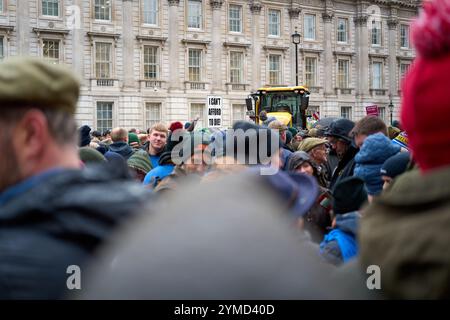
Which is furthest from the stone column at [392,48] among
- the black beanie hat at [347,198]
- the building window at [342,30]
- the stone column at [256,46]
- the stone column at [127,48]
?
the black beanie hat at [347,198]

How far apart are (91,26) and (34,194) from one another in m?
34.0

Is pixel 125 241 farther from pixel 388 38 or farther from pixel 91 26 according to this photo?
pixel 388 38

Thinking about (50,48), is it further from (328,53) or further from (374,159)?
(374,159)

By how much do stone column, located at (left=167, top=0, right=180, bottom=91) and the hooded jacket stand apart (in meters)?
34.9

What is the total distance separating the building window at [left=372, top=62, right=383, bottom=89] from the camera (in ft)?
148

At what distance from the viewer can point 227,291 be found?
0.92 meters

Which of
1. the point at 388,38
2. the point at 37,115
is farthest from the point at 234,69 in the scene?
the point at 37,115

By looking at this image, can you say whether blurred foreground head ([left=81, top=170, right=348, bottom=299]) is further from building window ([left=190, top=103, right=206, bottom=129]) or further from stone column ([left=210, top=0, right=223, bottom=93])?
stone column ([left=210, top=0, right=223, bottom=93])

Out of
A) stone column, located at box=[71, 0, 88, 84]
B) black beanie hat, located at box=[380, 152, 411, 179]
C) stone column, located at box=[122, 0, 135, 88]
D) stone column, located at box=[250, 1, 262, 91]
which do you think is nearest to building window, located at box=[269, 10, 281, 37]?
stone column, located at box=[250, 1, 262, 91]

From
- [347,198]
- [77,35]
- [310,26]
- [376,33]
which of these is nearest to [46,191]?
[347,198]

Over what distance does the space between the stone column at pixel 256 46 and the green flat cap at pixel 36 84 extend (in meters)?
37.4

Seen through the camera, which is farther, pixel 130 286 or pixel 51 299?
pixel 51 299

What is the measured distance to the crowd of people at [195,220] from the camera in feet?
3.04

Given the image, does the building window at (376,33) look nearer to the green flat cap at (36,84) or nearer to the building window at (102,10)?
the building window at (102,10)
